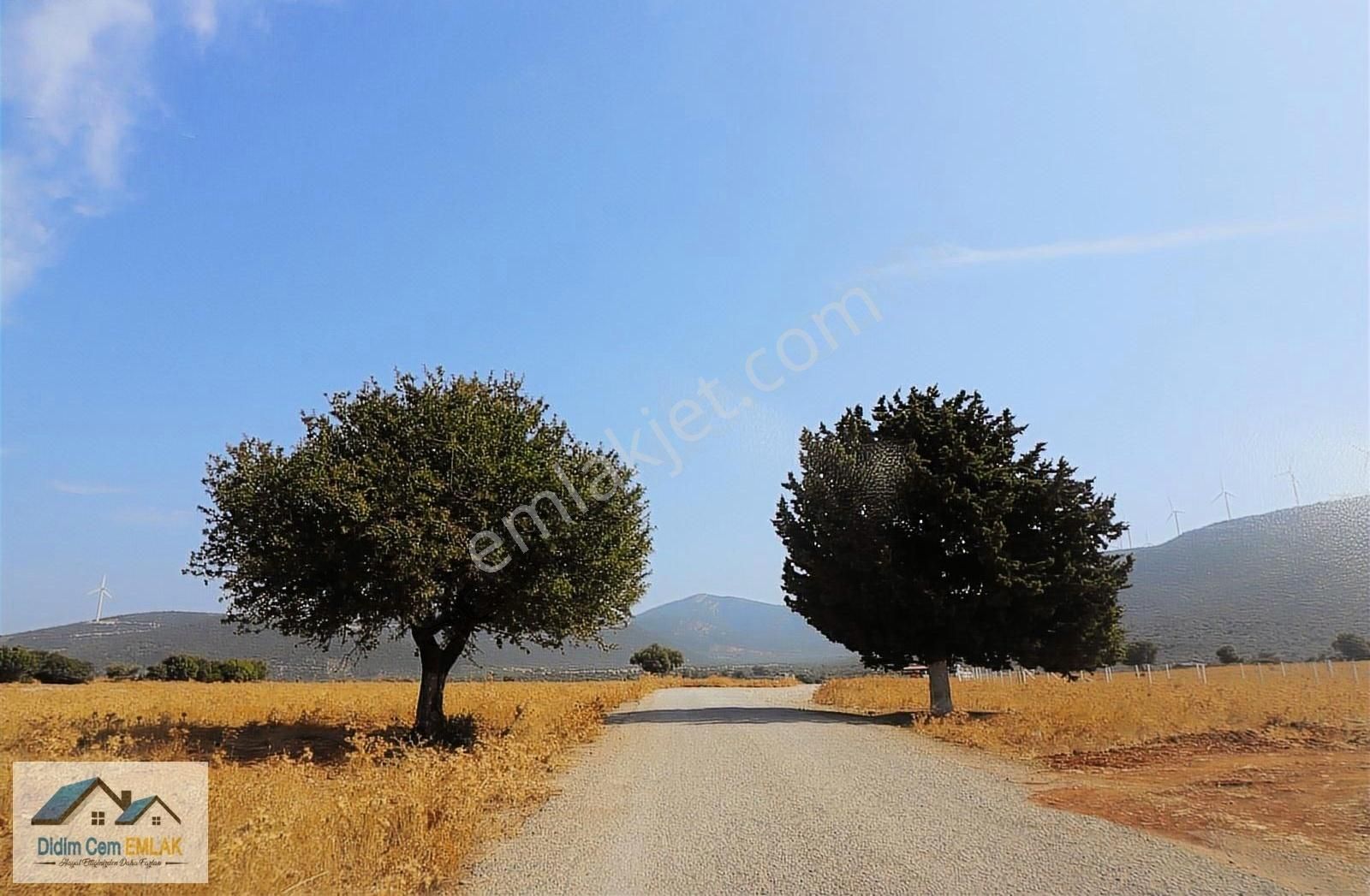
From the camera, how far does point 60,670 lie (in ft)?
211

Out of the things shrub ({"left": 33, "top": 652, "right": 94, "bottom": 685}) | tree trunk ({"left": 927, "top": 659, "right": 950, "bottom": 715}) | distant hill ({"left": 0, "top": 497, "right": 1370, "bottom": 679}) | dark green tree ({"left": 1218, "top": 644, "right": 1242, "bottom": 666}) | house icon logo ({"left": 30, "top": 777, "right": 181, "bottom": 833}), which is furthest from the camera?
distant hill ({"left": 0, "top": 497, "right": 1370, "bottom": 679})

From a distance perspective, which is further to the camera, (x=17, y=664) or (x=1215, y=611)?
(x=1215, y=611)

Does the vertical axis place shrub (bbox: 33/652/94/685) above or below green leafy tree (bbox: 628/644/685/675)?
above

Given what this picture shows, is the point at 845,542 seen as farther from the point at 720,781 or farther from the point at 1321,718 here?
the point at 720,781

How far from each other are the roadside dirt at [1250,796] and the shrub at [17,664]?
70.6 metres

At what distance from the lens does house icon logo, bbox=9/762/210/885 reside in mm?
7250

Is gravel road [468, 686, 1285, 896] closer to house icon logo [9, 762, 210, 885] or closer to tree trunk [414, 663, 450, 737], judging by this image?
house icon logo [9, 762, 210, 885]

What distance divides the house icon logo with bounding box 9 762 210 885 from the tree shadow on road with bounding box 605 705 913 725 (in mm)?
16966

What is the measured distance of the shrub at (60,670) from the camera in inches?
2433

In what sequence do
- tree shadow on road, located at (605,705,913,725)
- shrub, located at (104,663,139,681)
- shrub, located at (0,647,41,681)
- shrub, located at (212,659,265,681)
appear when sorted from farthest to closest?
shrub, located at (104,663,139,681), shrub, located at (212,659,265,681), shrub, located at (0,647,41,681), tree shadow on road, located at (605,705,913,725)

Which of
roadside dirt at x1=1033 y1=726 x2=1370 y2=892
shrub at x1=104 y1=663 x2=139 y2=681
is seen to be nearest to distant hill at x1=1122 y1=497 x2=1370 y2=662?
roadside dirt at x1=1033 y1=726 x2=1370 y2=892

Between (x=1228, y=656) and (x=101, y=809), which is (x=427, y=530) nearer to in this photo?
(x=101, y=809)

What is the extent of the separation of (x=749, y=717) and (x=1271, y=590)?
92.3 metres

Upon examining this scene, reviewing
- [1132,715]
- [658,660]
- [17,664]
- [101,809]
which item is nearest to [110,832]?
[101,809]
